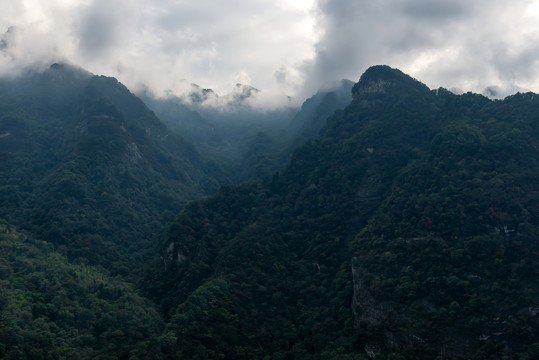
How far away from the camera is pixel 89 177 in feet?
376

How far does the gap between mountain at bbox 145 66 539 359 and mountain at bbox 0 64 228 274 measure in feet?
74.0

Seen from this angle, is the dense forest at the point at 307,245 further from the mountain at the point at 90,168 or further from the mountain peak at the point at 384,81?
the mountain at the point at 90,168

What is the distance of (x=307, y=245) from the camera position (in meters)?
85.5

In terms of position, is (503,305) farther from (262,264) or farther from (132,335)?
(132,335)

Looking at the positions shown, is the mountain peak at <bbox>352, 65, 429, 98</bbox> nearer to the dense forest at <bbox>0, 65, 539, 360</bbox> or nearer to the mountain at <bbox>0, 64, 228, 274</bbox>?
the dense forest at <bbox>0, 65, 539, 360</bbox>

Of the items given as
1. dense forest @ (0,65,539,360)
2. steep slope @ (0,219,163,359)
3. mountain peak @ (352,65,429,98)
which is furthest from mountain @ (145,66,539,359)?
mountain peak @ (352,65,429,98)

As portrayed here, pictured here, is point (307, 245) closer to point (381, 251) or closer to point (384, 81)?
point (381, 251)

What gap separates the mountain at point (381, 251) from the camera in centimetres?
5469

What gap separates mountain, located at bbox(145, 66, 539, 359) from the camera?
179 ft

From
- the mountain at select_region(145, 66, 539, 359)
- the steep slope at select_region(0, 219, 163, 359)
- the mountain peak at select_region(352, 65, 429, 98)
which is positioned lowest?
the steep slope at select_region(0, 219, 163, 359)

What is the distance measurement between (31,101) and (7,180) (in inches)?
2259

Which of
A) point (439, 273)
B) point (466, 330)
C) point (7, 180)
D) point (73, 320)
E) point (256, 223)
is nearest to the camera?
point (466, 330)

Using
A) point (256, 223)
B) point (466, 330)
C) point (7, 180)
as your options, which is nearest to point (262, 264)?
point (256, 223)

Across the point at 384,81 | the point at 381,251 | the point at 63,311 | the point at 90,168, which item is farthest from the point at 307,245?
the point at 90,168
